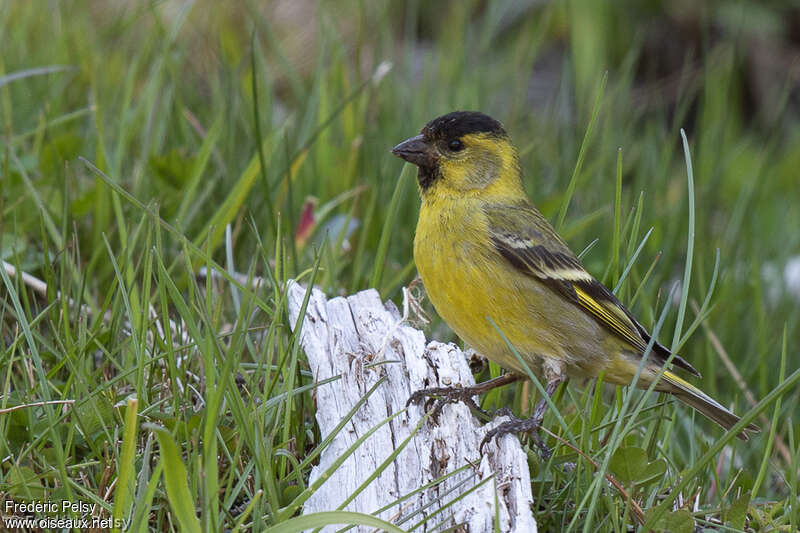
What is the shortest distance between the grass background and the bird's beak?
13.8 inches

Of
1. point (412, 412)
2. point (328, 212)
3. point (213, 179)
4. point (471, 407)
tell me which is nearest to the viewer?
point (412, 412)

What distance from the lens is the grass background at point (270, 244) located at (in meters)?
2.80

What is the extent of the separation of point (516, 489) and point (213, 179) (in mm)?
2613

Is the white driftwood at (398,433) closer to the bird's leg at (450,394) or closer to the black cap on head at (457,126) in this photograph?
the bird's leg at (450,394)

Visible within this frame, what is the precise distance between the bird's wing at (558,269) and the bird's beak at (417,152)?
348 millimetres

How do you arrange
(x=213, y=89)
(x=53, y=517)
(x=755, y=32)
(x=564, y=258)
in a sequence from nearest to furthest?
(x=53, y=517) < (x=564, y=258) < (x=213, y=89) < (x=755, y=32)

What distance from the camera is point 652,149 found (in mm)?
6215

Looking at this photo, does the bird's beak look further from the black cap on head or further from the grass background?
the grass background

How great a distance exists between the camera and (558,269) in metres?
3.90

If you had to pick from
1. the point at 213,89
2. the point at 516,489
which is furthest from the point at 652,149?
the point at 516,489

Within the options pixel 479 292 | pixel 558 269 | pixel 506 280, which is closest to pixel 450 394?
pixel 479 292

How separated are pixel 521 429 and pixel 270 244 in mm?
1909

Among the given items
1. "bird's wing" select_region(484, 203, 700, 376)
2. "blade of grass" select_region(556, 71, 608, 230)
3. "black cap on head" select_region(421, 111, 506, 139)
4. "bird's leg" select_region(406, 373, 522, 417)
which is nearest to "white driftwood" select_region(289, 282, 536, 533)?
"bird's leg" select_region(406, 373, 522, 417)

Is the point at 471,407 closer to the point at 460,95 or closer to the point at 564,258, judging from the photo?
the point at 564,258
